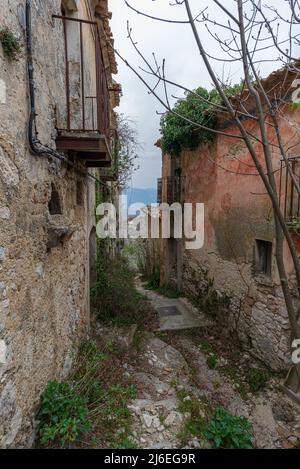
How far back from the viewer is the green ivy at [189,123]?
20.7 feet

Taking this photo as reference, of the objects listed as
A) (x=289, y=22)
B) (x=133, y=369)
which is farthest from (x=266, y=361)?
(x=289, y=22)

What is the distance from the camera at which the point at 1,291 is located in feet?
6.13

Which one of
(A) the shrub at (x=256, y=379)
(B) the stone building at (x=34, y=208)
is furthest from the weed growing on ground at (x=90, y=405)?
(A) the shrub at (x=256, y=379)

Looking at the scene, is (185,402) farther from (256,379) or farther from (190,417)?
(256,379)

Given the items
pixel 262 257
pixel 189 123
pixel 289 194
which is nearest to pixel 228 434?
pixel 262 257

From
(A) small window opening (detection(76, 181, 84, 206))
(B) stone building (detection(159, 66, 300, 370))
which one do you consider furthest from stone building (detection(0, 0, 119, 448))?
(B) stone building (detection(159, 66, 300, 370))

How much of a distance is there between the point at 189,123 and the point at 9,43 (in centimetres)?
587

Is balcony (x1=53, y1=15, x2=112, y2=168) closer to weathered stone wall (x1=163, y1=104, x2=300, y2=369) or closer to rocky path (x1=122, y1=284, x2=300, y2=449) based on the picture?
weathered stone wall (x1=163, y1=104, x2=300, y2=369)

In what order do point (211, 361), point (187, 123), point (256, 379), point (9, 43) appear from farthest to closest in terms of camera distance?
point (187, 123) → point (211, 361) → point (256, 379) → point (9, 43)

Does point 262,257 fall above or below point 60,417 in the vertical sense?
above

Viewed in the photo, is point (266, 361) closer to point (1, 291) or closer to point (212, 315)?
point (212, 315)

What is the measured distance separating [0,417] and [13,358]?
0.37 metres

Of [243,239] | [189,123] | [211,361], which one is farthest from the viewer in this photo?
[189,123]

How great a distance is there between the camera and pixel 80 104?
13.0ft
